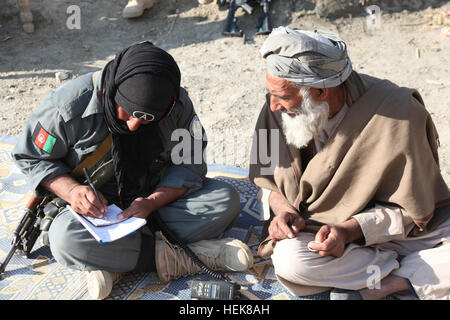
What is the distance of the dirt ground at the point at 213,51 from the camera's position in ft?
17.6

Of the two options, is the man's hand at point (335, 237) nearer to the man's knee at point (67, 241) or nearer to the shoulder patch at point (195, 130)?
the shoulder patch at point (195, 130)

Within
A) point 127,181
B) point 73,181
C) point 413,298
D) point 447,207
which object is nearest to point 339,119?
point 447,207

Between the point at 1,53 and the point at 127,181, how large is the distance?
512 cm

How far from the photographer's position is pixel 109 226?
284cm

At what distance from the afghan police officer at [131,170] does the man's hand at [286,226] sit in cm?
29

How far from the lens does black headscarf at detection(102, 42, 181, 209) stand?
2678mm

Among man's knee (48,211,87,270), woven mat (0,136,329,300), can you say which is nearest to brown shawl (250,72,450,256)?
woven mat (0,136,329,300)

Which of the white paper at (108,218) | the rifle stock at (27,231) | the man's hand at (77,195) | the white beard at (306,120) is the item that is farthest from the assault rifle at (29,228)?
the white beard at (306,120)

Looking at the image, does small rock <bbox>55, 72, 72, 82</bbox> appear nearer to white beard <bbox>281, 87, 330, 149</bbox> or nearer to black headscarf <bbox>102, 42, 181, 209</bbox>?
black headscarf <bbox>102, 42, 181, 209</bbox>

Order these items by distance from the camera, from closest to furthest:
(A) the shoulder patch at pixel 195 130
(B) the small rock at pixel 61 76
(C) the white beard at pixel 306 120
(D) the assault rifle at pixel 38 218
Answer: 1. (C) the white beard at pixel 306 120
2. (D) the assault rifle at pixel 38 218
3. (A) the shoulder patch at pixel 195 130
4. (B) the small rock at pixel 61 76

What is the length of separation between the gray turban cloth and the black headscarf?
0.59 metres

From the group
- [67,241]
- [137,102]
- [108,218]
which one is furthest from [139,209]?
[137,102]

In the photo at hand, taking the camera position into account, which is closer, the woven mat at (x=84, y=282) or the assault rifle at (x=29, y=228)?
the woven mat at (x=84, y=282)
